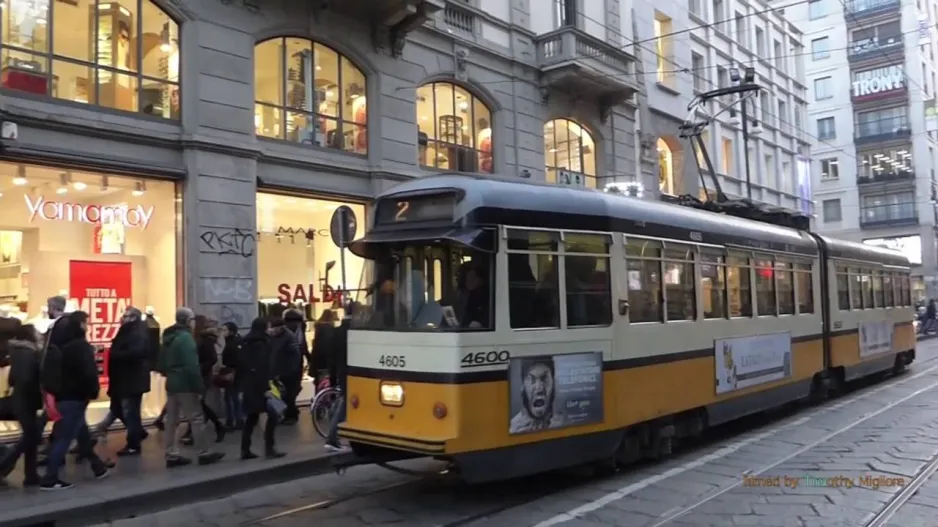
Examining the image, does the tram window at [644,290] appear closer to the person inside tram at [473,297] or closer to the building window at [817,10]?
the person inside tram at [473,297]

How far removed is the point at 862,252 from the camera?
596 inches

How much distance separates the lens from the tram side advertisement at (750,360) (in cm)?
984

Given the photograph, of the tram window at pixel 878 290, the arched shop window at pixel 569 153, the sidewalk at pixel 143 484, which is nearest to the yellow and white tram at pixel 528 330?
the sidewalk at pixel 143 484

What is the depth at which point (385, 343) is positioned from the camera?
7.19 m

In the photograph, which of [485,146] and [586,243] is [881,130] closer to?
[485,146]

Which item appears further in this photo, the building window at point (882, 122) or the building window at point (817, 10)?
the building window at point (817, 10)

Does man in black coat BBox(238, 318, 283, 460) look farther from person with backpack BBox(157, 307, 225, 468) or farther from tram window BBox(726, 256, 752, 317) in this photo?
tram window BBox(726, 256, 752, 317)

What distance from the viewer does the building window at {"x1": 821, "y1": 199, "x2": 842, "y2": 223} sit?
53531mm

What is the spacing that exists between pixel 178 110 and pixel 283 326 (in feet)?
14.4

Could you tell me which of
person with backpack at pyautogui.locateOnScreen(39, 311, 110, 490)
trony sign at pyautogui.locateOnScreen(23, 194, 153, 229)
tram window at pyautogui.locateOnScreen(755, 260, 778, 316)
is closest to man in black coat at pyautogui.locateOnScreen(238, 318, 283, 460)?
person with backpack at pyautogui.locateOnScreen(39, 311, 110, 490)

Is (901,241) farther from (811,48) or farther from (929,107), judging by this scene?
(811,48)

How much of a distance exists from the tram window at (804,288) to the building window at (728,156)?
17.7 meters

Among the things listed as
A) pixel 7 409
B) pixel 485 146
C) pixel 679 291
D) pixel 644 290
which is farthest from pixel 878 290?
pixel 7 409

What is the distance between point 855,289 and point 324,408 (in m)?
9.91
